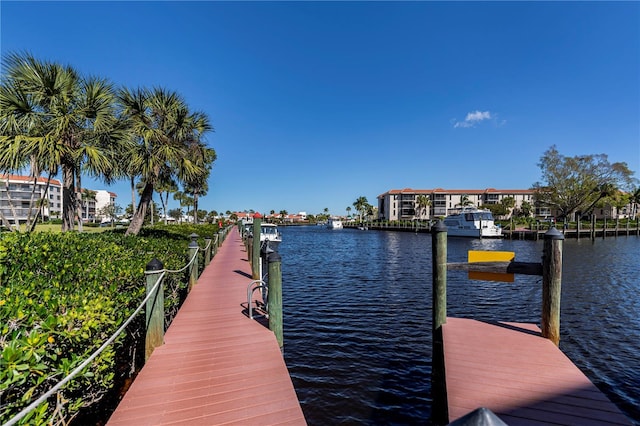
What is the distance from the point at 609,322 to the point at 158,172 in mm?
16178

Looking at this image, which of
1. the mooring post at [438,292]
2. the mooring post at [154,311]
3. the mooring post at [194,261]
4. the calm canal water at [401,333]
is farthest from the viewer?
the mooring post at [194,261]

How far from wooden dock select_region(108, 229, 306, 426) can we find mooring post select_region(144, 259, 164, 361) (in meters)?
0.13

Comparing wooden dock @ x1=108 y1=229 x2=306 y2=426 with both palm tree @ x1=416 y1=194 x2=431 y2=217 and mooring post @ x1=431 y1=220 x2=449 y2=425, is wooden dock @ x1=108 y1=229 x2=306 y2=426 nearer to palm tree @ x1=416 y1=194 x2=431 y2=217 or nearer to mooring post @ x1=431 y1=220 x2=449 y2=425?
mooring post @ x1=431 y1=220 x2=449 y2=425

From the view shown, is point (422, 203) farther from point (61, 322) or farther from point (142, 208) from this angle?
point (61, 322)

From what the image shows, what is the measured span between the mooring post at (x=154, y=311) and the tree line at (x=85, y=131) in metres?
7.76

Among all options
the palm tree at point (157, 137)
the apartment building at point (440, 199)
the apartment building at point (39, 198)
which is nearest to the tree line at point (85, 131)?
the palm tree at point (157, 137)

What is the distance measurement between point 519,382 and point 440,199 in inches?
4089

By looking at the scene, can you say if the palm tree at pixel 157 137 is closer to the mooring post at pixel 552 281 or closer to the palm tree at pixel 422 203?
the mooring post at pixel 552 281

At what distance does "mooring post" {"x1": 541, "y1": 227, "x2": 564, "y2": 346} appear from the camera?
179 inches

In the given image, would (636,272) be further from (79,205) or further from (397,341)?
(79,205)

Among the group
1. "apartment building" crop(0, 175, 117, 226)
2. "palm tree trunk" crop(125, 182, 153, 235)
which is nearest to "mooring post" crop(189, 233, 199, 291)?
"palm tree trunk" crop(125, 182, 153, 235)

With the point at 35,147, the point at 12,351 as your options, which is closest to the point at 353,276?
the point at 35,147

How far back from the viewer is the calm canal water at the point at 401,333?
18.3 feet

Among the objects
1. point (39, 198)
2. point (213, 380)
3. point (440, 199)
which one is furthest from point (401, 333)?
point (440, 199)
